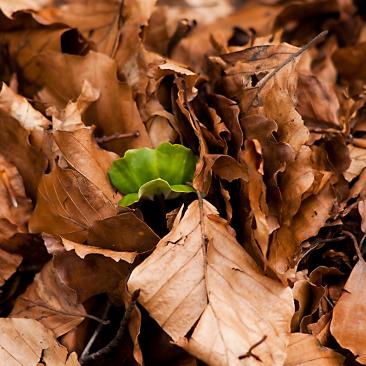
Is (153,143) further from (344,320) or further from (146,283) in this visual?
(344,320)

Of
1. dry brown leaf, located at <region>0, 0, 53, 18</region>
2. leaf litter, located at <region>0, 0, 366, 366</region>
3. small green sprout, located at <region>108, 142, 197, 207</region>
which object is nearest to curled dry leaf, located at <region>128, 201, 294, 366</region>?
leaf litter, located at <region>0, 0, 366, 366</region>

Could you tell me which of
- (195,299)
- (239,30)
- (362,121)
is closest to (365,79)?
(362,121)

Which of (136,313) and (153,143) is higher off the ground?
(153,143)

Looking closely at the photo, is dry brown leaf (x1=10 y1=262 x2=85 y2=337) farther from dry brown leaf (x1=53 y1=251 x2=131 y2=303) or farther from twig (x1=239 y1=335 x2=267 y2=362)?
twig (x1=239 y1=335 x2=267 y2=362)

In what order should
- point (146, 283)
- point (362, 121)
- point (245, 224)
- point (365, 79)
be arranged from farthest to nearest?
1. point (365, 79)
2. point (362, 121)
3. point (245, 224)
4. point (146, 283)

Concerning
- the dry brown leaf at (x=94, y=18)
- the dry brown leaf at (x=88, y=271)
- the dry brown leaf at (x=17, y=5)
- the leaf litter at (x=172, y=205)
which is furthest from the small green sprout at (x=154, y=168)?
the dry brown leaf at (x=17, y=5)

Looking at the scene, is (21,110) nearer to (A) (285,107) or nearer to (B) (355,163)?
(A) (285,107)

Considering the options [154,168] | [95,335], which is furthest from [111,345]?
[154,168]
